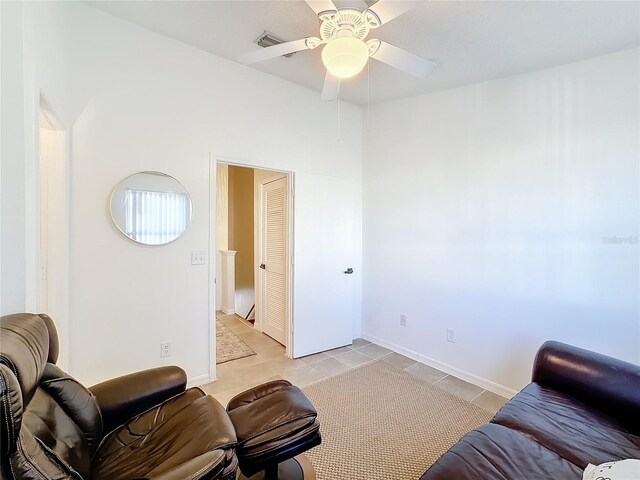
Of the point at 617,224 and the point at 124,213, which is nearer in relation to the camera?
the point at 617,224

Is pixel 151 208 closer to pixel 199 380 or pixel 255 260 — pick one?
pixel 199 380

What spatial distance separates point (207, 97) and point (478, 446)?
304 cm

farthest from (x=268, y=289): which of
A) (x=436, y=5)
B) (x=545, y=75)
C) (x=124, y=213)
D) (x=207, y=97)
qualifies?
(x=545, y=75)

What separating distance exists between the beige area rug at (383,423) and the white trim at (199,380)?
0.91 m

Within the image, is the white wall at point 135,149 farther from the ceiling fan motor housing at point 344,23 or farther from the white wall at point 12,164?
the ceiling fan motor housing at point 344,23

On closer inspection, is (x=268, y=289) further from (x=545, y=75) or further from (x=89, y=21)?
(x=545, y=75)

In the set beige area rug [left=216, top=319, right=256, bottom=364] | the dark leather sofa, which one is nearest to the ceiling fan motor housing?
the dark leather sofa

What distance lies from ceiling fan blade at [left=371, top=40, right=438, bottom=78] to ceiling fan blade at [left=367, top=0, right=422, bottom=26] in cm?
19

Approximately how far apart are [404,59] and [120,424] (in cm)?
248

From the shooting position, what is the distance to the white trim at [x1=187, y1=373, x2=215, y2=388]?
8.38 ft

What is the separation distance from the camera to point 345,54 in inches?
57.6

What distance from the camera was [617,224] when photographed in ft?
6.72

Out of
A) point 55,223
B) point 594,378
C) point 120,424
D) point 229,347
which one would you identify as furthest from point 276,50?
point 229,347

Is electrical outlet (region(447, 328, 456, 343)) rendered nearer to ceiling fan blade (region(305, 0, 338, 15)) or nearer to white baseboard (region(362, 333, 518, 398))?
white baseboard (region(362, 333, 518, 398))
